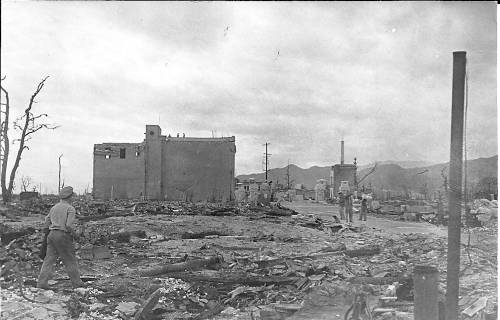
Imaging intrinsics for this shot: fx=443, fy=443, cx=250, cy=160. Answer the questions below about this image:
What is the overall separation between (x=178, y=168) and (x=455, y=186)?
81.3 feet

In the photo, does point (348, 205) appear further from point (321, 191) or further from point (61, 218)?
point (321, 191)

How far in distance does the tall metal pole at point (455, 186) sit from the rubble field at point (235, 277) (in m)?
0.59

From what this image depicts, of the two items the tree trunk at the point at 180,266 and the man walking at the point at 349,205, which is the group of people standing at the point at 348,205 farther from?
the tree trunk at the point at 180,266

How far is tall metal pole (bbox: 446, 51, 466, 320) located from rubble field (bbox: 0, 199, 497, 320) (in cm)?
59

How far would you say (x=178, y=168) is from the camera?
1118 inches

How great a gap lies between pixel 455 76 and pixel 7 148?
58.8ft

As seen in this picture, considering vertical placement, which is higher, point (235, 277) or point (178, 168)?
point (178, 168)

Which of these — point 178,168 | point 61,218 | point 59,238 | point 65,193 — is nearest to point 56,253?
point 59,238

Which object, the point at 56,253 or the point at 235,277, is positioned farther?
the point at 235,277

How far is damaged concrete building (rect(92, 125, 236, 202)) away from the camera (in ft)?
88.3

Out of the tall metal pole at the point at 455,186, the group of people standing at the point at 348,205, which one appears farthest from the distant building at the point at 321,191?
the tall metal pole at the point at 455,186

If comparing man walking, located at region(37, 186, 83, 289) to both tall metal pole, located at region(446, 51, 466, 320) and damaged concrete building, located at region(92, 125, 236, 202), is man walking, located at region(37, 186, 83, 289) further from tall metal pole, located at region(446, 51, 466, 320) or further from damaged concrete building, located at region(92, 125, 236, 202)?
damaged concrete building, located at region(92, 125, 236, 202)

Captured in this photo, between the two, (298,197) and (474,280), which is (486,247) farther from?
(298,197)

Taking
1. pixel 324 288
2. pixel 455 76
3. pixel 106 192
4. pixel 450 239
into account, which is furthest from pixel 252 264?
pixel 106 192
